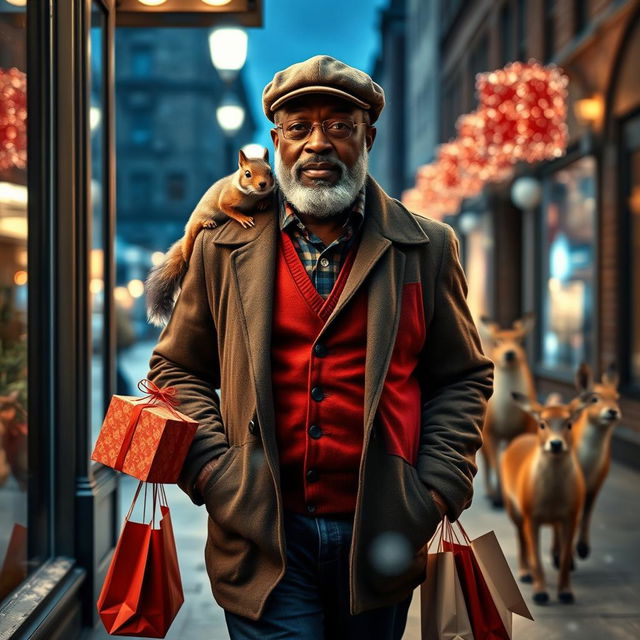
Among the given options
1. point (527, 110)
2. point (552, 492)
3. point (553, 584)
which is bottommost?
point (553, 584)

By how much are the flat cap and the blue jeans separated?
1201 mm

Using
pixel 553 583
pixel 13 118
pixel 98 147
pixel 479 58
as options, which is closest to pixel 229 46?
pixel 98 147

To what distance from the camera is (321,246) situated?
9.09ft

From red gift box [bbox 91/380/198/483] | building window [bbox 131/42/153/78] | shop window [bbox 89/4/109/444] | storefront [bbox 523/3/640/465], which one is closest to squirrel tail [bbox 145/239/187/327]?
red gift box [bbox 91/380/198/483]

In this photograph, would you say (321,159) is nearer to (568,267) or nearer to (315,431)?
(315,431)

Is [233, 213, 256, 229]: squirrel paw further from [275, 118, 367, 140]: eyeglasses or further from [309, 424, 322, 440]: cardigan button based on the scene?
[309, 424, 322, 440]: cardigan button

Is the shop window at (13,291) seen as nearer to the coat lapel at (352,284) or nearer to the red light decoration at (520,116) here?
the coat lapel at (352,284)

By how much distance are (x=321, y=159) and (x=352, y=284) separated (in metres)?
0.37

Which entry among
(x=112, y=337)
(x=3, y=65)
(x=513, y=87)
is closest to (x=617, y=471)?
(x=513, y=87)

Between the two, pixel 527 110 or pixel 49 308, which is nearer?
pixel 49 308

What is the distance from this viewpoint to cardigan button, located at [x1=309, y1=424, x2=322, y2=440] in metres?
2.58

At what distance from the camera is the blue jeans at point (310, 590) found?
101 inches

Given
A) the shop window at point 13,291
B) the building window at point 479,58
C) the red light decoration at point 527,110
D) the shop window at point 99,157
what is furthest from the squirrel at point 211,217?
the building window at point 479,58

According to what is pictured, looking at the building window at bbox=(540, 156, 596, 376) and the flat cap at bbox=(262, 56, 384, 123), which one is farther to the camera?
the building window at bbox=(540, 156, 596, 376)
